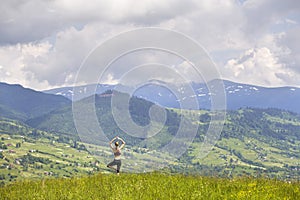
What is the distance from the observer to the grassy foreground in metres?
11.4

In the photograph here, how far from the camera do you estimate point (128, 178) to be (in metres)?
16.1

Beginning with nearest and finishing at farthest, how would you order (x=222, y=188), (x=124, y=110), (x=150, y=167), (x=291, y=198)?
(x=291, y=198), (x=222, y=188), (x=124, y=110), (x=150, y=167)

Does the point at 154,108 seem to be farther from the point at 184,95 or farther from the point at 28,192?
the point at 28,192

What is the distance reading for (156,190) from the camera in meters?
12.5

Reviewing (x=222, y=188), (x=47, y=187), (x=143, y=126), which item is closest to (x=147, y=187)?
(x=222, y=188)

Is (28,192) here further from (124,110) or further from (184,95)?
(184,95)

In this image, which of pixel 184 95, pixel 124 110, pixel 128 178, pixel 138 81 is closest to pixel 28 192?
pixel 128 178

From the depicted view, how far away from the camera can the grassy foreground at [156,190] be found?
11414mm

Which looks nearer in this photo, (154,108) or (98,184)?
(98,184)

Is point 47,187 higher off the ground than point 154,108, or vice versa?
point 154,108

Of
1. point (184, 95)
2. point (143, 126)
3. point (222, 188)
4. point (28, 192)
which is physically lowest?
point (28, 192)

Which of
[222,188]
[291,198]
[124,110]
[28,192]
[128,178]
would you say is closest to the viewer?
[291,198]

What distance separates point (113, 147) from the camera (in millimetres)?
19406

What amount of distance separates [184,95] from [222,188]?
6540 millimetres
